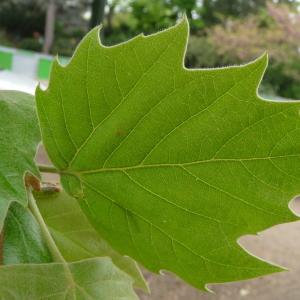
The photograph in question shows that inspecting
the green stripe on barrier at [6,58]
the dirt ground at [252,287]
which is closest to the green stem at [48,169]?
the dirt ground at [252,287]

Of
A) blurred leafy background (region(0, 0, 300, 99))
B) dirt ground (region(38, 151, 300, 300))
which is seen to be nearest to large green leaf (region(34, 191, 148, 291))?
dirt ground (region(38, 151, 300, 300))

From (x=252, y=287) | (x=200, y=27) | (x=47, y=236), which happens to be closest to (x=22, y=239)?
(x=47, y=236)

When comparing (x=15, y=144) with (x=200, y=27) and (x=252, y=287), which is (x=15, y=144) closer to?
(x=252, y=287)

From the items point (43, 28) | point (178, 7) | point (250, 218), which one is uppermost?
point (250, 218)

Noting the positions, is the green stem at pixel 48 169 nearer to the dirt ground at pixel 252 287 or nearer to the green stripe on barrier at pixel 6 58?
the dirt ground at pixel 252 287

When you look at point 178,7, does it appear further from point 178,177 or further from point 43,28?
point 178,177

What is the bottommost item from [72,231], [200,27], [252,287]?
[252,287]

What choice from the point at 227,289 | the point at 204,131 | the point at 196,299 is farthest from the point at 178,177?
the point at 227,289
